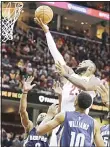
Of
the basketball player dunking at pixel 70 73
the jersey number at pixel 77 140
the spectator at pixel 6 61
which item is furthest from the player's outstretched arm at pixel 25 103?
the spectator at pixel 6 61

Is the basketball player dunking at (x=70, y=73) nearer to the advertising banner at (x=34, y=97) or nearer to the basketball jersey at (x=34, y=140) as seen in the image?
the basketball jersey at (x=34, y=140)

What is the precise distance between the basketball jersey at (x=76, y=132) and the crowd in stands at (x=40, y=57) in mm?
12686

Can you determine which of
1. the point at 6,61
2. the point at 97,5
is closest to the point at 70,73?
the point at 6,61

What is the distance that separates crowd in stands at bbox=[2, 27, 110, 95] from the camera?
18.3m

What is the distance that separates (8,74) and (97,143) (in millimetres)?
13060

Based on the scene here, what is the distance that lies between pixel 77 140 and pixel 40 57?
16.2 metres

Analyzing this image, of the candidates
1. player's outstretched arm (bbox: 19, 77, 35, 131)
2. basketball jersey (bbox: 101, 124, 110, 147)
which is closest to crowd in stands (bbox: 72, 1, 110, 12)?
basketball jersey (bbox: 101, 124, 110, 147)

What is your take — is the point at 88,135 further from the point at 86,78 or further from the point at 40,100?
the point at 40,100

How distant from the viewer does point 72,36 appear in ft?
78.8

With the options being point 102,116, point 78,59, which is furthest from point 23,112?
point 78,59

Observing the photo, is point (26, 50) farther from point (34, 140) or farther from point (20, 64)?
point (34, 140)

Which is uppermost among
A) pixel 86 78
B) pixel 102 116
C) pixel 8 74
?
pixel 86 78

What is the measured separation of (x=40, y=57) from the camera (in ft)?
69.0

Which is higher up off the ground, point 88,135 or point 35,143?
point 88,135
